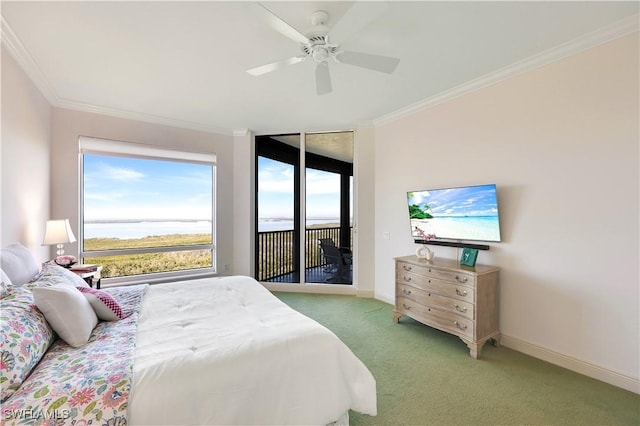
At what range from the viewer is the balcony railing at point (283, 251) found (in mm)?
4824

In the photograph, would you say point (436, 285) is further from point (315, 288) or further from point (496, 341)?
point (315, 288)

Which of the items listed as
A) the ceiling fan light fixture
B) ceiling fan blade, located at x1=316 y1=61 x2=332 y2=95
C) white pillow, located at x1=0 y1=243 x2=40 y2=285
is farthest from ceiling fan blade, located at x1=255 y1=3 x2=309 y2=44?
white pillow, located at x1=0 y1=243 x2=40 y2=285

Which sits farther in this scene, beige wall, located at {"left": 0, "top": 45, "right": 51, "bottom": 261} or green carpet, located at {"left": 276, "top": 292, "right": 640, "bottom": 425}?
beige wall, located at {"left": 0, "top": 45, "right": 51, "bottom": 261}

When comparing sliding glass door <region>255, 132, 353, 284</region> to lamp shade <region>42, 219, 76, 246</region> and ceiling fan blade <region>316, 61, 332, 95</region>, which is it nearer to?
ceiling fan blade <region>316, 61, 332, 95</region>

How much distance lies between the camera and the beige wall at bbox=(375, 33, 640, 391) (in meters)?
2.07

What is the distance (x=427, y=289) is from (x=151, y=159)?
4282mm

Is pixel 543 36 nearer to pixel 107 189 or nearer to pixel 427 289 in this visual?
pixel 427 289

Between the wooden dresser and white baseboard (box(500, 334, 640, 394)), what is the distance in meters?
0.16

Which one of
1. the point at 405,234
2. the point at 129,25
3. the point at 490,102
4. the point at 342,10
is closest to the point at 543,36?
the point at 490,102

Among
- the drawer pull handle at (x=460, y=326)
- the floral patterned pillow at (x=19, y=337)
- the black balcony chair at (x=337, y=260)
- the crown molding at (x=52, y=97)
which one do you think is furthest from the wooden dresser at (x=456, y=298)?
the crown molding at (x=52, y=97)

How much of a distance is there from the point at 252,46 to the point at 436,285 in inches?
113

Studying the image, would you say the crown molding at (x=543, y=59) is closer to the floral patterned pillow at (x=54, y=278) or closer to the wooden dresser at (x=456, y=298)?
the wooden dresser at (x=456, y=298)

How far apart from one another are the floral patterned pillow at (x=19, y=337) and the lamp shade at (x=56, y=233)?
1.62 metres

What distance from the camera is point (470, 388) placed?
6.86ft
